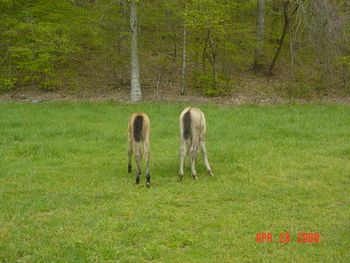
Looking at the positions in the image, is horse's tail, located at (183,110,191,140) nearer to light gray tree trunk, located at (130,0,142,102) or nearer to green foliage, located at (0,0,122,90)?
light gray tree trunk, located at (130,0,142,102)

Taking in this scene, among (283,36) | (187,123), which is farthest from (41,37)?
(187,123)

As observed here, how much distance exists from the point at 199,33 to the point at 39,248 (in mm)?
17946

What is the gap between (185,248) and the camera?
6402mm

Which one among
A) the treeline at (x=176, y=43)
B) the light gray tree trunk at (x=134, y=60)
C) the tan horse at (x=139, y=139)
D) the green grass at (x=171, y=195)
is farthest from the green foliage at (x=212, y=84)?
the tan horse at (x=139, y=139)

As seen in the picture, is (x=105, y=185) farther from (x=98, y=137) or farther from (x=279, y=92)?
(x=279, y=92)

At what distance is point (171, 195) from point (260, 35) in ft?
56.6

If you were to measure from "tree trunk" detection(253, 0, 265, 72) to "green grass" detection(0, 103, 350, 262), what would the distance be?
9.50m

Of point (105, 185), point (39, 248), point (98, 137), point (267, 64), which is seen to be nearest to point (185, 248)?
point (39, 248)

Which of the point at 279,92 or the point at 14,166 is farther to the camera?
the point at 279,92
